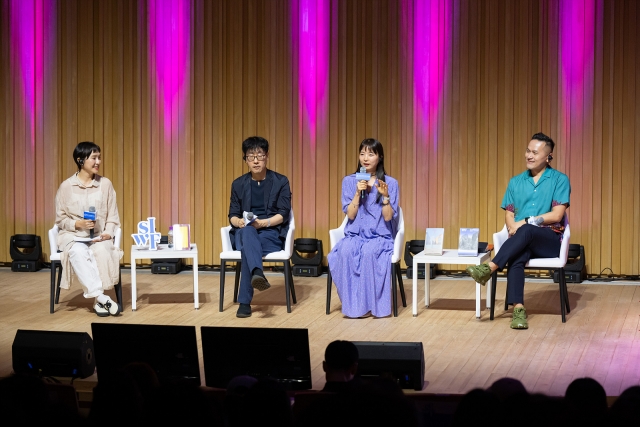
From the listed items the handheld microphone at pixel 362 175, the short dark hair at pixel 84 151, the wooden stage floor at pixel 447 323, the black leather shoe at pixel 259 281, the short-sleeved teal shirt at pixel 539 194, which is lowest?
the wooden stage floor at pixel 447 323

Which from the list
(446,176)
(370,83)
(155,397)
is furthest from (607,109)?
(155,397)

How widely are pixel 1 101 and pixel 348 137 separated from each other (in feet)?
10.9

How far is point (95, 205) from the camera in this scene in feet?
21.4

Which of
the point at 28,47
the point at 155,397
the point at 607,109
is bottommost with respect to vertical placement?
the point at 155,397

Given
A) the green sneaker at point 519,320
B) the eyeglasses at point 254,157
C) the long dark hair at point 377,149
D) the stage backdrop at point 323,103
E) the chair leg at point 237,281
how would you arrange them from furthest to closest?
1. the stage backdrop at point 323,103
2. the chair leg at point 237,281
3. the eyeglasses at point 254,157
4. the long dark hair at point 377,149
5. the green sneaker at point 519,320

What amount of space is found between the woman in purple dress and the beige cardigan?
1525 mm

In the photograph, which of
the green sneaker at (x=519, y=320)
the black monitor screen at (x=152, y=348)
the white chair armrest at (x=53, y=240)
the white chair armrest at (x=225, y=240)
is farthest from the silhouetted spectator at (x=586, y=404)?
the white chair armrest at (x=53, y=240)

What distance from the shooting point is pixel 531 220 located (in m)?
6.02

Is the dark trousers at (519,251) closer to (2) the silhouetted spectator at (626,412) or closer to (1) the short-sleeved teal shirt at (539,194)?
(1) the short-sleeved teal shirt at (539,194)

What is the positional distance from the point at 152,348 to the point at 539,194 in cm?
313

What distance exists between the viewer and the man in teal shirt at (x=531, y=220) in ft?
19.2

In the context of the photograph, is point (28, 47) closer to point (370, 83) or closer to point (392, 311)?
point (370, 83)

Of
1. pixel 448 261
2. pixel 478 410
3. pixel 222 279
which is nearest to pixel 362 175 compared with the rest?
pixel 448 261

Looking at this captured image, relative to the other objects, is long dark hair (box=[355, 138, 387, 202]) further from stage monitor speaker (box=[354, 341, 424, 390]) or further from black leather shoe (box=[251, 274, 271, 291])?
stage monitor speaker (box=[354, 341, 424, 390])
